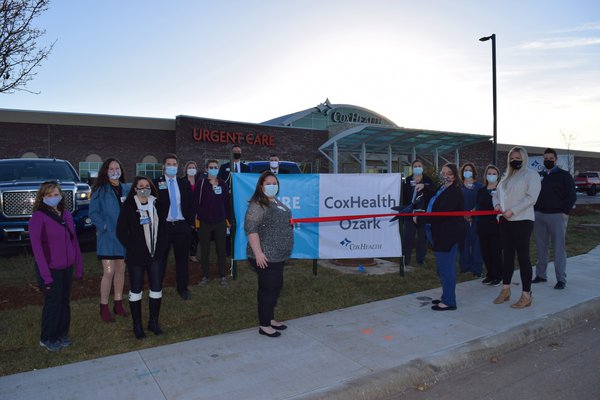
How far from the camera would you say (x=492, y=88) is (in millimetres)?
18375

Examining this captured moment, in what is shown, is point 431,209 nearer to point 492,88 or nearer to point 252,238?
point 252,238

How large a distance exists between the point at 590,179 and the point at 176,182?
45.6 meters

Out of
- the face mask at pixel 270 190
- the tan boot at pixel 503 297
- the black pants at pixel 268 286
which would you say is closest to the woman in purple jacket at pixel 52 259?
the black pants at pixel 268 286

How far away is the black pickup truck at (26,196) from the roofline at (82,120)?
14515mm

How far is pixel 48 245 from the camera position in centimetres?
445

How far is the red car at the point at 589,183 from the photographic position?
135 ft

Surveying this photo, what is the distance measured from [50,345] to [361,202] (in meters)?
5.15

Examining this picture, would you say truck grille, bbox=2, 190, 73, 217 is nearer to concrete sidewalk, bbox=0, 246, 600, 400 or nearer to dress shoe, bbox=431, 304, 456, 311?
concrete sidewalk, bbox=0, 246, 600, 400

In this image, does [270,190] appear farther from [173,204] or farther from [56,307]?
[56,307]

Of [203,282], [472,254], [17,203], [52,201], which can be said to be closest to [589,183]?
[472,254]

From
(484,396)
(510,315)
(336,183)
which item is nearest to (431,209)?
(510,315)

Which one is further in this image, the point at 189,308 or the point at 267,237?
the point at 189,308

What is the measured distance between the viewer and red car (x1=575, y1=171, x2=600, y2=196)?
4109cm

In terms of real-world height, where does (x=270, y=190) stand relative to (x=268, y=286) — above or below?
above
